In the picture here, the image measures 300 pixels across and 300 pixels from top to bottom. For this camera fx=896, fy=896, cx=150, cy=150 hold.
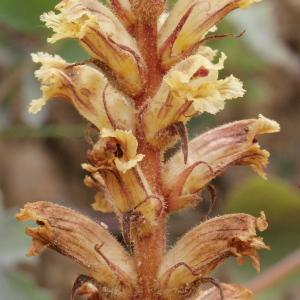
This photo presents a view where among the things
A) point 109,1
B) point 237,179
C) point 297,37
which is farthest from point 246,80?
point 109,1

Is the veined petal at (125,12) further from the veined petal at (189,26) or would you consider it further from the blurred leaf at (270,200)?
the blurred leaf at (270,200)

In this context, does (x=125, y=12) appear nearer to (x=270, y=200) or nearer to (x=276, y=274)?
(x=276, y=274)

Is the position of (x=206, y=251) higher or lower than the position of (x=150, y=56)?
lower

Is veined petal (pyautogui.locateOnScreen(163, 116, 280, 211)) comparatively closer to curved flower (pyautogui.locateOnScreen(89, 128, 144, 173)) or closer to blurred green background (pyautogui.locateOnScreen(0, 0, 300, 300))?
curved flower (pyautogui.locateOnScreen(89, 128, 144, 173))

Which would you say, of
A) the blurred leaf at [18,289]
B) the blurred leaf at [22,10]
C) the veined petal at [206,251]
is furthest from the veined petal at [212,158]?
the blurred leaf at [22,10]

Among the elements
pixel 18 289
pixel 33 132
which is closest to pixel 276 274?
pixel 18 289

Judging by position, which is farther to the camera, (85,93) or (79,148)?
(79,148)
